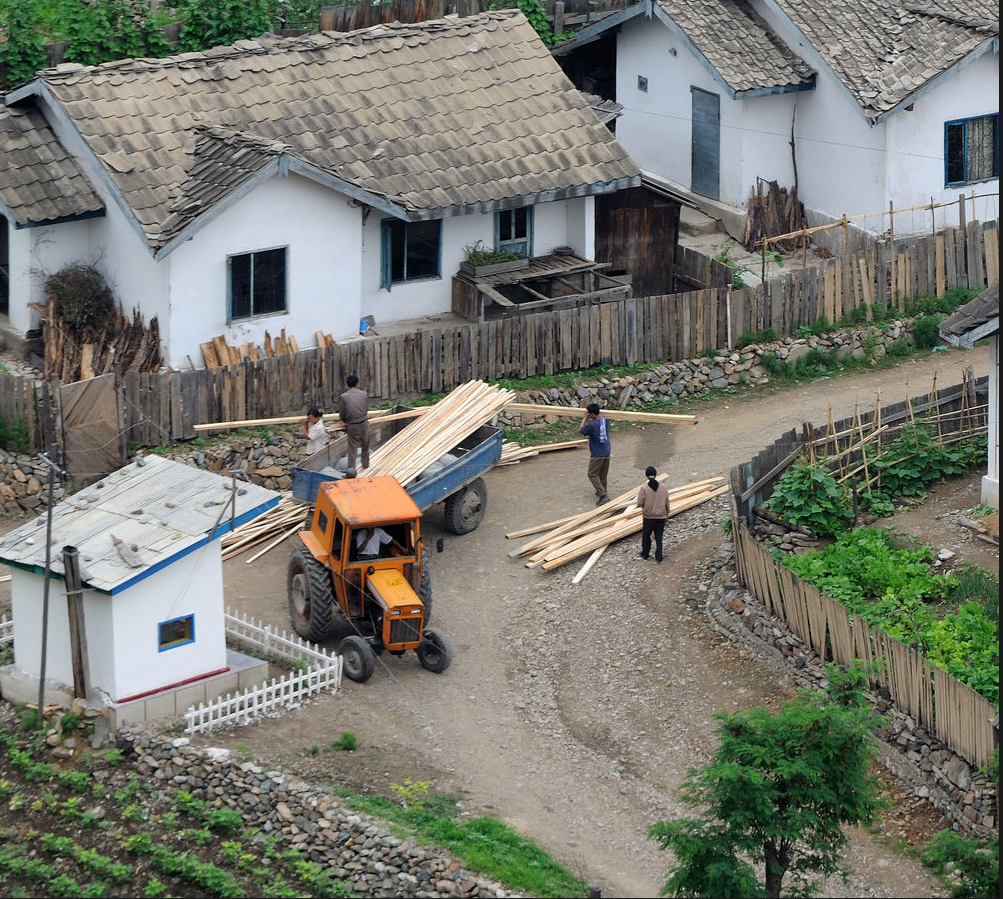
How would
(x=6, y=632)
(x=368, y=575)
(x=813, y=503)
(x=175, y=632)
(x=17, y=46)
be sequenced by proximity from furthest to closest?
1. (x=17, y=46)
2. (x=813, y=503)
3. (x=6, y=632)
4. (x=368, y=575)
5. (x=175, y=632)

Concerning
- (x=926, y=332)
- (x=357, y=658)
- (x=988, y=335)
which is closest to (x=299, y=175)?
(x=357, y=658)

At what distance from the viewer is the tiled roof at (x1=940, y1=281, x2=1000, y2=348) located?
85.6ft

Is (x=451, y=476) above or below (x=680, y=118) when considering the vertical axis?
below

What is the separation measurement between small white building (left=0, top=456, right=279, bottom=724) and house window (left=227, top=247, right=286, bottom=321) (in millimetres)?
6780

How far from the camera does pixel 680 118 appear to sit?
38656mm

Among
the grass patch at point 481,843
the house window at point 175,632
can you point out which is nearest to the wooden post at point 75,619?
the house window at point 175,632

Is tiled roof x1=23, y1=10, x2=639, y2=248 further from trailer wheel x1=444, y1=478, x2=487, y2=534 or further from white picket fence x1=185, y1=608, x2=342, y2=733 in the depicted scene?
white picket fence x1=185, y1=608, x2=342, y2=733

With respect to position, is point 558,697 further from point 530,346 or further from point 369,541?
point 530,346

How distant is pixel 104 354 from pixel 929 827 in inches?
596

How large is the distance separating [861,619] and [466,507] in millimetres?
7140

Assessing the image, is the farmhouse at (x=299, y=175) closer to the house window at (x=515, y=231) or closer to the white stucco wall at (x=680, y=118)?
the house window at (x=515, y=231)

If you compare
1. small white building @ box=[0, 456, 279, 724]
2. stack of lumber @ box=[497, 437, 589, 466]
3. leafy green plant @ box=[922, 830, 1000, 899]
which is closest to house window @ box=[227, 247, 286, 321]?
stack of lumber @ box=[497, 437, 589, 466]

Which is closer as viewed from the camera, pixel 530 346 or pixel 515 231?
pixel 530 346

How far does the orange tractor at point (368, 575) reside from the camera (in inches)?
941
